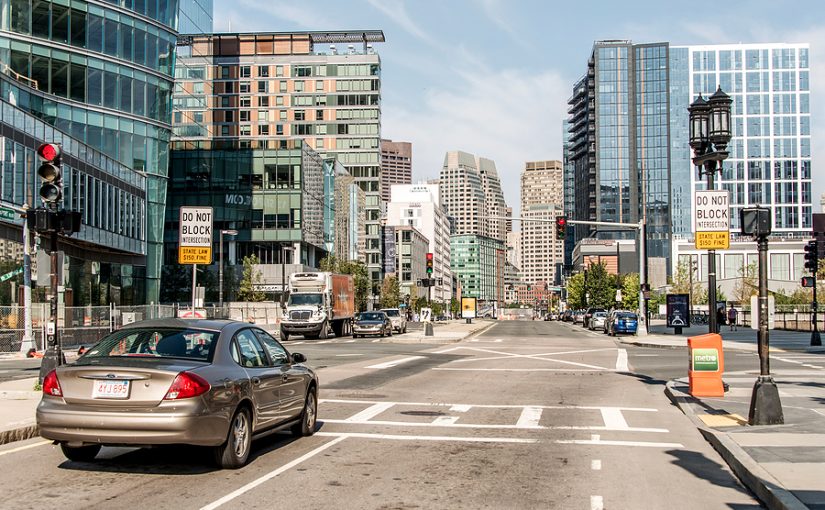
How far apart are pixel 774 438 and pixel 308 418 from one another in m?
6.21

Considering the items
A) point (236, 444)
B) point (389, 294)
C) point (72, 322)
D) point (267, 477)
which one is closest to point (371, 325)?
point (72, 322)

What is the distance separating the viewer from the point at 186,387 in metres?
Result: 8.18

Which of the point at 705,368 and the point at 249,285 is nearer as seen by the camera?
the point at 705,368

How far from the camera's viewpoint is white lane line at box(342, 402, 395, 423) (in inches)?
514

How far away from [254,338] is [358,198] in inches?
4343

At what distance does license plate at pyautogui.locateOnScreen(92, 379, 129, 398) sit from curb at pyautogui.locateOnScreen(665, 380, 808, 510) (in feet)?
20.4

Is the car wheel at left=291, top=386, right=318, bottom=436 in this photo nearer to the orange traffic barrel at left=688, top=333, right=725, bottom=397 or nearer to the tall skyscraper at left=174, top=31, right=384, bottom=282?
the orange traffic barrel at left=688, top=333, right=725, bottom=397

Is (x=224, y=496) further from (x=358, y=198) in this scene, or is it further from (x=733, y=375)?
(x=358, y=198)

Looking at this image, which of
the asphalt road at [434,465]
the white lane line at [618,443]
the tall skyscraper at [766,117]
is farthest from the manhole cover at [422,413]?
the tall skyscraper at [766,117]

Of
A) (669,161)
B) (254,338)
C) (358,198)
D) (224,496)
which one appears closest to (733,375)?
(254,338)

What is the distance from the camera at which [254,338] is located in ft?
33.2

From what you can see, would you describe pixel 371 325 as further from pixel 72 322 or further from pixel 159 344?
pixel 159 344

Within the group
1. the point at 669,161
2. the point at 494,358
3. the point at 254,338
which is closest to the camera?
the point at 254,338

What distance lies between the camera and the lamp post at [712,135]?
59.9 feet
